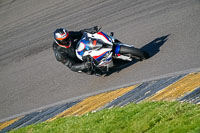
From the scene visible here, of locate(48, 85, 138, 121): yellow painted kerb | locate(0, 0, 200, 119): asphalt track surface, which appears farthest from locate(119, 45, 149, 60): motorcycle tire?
locate(48, 85, 138, 121): yellow painted kerb

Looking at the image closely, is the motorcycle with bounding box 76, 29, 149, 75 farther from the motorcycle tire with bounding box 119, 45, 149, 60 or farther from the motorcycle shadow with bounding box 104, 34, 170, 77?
the motorcycle shadow with bounding box 104, 34, 170, 77

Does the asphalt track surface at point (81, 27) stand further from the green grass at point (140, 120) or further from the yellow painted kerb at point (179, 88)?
the green grass at point (140, 120)

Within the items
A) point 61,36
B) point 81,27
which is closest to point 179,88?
point 61,36

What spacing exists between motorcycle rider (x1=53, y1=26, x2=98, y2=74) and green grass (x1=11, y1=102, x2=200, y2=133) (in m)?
2.01

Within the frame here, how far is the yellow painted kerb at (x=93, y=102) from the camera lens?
8.80 meters

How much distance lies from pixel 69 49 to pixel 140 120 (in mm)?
4407

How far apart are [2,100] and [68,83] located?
2.25 m

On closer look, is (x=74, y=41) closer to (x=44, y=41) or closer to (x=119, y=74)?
(x=119, y=74)

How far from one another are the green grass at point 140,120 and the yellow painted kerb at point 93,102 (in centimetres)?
68

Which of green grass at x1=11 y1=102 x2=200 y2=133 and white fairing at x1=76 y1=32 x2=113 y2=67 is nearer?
green grass at x1=11 y1=102 x2=200 y2=133

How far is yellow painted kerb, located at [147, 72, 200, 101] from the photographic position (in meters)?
7.08

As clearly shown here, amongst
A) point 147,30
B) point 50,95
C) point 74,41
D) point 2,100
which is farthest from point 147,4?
point 2,100

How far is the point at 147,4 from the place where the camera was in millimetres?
13156

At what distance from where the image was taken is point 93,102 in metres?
9.15
